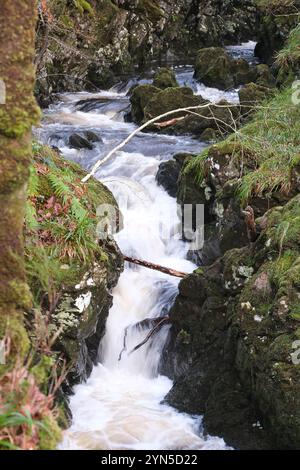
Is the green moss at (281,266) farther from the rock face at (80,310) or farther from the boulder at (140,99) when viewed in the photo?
the boulder at (140,99)

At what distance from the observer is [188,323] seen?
6.86 m

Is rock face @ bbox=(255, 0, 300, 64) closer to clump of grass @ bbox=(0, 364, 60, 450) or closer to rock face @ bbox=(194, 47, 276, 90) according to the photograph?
rock face @ bbox=(194, 47, 276, 90)

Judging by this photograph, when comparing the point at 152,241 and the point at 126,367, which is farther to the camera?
the point at 152,241

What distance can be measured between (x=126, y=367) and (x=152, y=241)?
10.3ft

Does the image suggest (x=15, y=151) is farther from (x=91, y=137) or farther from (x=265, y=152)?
(x=91, y=137)

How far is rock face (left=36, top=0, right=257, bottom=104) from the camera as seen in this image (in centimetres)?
1866

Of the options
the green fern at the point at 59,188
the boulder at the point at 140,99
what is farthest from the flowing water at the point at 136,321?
the green fern at the point at 59,188

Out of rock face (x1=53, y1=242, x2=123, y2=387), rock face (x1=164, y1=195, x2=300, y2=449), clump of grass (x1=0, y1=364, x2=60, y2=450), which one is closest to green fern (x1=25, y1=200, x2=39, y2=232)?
rock face (x1=53, y1=242, x2=123, y2=387)

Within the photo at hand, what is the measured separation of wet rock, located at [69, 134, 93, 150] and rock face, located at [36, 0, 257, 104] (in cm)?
276

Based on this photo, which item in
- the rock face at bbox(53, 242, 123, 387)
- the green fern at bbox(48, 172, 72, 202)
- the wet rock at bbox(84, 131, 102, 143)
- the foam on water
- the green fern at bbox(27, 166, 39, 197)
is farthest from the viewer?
the wet rock at bbox(84, 131, 102, 143)
